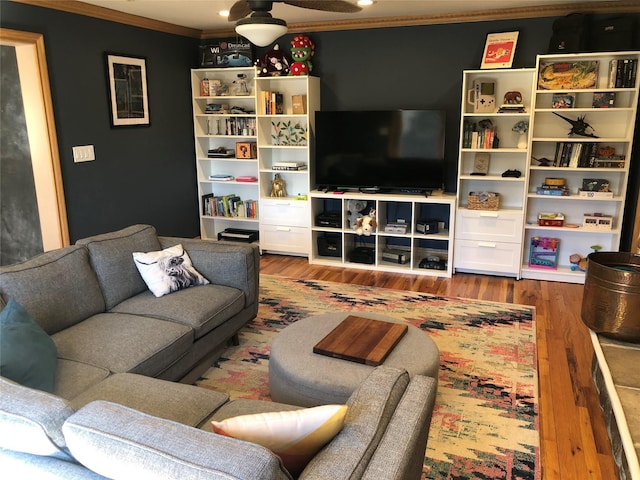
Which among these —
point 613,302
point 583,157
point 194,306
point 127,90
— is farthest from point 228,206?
point 613,302

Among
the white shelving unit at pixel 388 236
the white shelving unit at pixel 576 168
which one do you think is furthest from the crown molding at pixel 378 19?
the white shelving unit at pixel 388 236

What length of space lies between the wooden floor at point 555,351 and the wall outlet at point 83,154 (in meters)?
1.91

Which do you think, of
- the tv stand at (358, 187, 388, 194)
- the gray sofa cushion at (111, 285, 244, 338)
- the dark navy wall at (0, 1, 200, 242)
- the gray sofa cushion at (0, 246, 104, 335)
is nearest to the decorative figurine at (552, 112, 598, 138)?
the tv stand at (358, 187, 388, 194)

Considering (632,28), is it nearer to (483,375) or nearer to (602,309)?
(602,309)

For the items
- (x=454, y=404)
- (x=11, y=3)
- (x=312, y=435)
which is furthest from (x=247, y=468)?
(x=11, y=3)

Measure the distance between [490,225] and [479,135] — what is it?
0.84 meters

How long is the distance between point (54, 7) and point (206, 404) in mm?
3565

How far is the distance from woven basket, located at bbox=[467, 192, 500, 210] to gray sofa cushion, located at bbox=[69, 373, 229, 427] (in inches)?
136

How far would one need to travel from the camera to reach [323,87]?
547 cm

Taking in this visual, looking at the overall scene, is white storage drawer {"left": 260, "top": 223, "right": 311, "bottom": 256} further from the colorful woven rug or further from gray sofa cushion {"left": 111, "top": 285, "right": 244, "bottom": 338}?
gray sofa cushion {"left": 111, "top": 285, "right": 244, "bottom": 338}

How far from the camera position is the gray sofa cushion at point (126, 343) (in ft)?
7.87

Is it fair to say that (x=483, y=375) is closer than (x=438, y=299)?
Yes

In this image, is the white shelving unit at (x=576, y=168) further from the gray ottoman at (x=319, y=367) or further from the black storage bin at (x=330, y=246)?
the gray ottoman at (x=319, y=367)

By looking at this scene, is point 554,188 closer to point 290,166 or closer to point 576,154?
point 576,154
